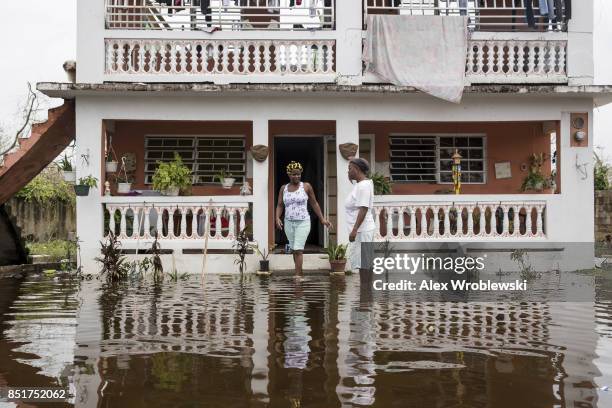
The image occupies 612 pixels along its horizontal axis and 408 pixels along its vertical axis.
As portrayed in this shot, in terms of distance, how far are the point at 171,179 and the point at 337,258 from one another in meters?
→ 3.00

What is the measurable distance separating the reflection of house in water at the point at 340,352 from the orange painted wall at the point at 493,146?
5939mm

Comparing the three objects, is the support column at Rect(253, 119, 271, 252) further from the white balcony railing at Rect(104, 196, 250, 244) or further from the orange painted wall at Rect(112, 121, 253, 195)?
the orange painted wall at Rect(112, 121, 253, 195)

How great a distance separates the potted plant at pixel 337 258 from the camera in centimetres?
1043

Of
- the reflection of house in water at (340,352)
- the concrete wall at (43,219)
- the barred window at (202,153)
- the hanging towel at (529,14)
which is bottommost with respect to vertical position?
the reflection of house in water at (340,352)

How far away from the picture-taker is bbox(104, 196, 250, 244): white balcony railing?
424 inches

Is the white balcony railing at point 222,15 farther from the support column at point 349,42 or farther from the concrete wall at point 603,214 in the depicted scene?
A: the concrete wall at point 603,214

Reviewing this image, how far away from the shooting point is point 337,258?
10.5 metres

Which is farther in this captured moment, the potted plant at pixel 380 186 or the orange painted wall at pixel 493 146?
the orange painted wall at pixel 493 146

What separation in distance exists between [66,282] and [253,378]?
6.54 metres

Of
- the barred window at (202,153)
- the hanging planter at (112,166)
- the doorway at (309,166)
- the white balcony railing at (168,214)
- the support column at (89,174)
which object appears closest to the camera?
the support column at (89,174)

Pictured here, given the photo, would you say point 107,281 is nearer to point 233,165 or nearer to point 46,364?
point 233,165

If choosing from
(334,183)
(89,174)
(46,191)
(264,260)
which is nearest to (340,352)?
(264,260)

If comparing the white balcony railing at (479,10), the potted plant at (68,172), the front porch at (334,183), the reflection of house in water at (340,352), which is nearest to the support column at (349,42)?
the white balcony railing at (479,10)

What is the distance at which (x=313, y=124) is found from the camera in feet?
41.7
